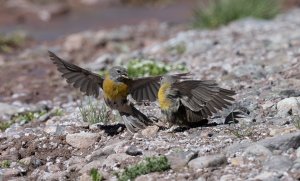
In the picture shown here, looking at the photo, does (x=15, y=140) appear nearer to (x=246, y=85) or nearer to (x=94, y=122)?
(x=94, y=122)

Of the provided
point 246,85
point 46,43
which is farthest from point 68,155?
point 46,43

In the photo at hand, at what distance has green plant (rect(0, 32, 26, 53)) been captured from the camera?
52.1ft

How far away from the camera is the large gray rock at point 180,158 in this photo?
7.01 metres

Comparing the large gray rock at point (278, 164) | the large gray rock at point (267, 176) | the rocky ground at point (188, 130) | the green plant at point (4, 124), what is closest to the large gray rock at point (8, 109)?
the rocky ground at point (188, 130)

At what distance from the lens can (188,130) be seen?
8.08 meters

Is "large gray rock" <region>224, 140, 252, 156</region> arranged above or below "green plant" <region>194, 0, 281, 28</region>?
below

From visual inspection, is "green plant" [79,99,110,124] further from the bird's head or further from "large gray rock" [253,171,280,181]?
"large gray rock" [253,171,280,181]

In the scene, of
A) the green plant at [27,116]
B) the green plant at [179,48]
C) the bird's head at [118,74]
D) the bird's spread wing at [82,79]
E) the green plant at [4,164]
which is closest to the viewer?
the green plant at [4,164]

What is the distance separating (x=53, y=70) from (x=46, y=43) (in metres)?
3.55

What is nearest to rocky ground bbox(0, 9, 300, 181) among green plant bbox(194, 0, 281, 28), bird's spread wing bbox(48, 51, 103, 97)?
bird's spread wing bbox(48, 51, 103, 97)

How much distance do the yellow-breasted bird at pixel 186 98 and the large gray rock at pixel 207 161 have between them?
1.07m

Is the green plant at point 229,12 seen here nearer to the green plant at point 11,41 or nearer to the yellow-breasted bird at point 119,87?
the green plant at point 11,41

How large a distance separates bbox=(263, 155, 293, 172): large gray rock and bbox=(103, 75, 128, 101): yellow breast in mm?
2013

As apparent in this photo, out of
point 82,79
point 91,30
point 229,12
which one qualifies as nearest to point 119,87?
point 82,79
